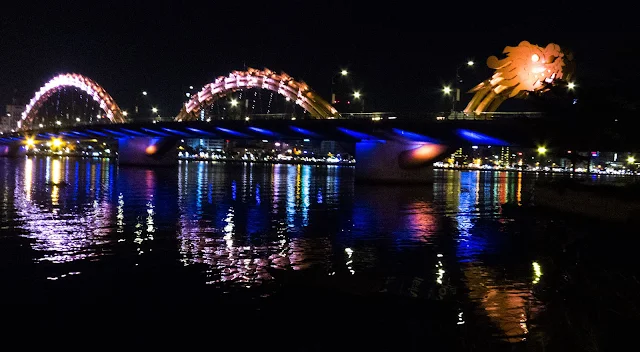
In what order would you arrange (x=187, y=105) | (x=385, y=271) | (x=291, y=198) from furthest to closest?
1. (x=187, y=105)
2. (x=291, y=198)
3. (x=385, y=271)

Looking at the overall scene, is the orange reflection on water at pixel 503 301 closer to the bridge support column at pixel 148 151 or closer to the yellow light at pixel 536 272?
the yellow light at pixel 536 272

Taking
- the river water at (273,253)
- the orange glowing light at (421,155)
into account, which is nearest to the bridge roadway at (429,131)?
the orange glowing light at (421,155)

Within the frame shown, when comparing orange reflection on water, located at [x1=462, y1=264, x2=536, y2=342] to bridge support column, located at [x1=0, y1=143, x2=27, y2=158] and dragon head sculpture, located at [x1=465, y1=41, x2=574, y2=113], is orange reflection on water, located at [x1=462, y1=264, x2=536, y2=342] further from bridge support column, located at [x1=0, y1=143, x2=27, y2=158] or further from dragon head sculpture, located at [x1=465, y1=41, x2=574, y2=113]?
bridge support column, located at [x1=0, y1=143, x2=27, y2=158]

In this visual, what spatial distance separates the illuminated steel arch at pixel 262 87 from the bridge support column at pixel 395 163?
627cm

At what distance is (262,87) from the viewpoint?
10200 cm

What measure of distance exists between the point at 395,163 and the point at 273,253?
52.2 m

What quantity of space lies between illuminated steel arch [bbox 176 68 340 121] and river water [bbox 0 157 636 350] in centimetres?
4103

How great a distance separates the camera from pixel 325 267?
20703mm

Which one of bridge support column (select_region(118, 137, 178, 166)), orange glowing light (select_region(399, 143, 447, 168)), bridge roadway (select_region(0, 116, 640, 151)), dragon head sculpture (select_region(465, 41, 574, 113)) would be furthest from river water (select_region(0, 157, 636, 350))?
bridge support column (select_region(118, 137, 178, 166))

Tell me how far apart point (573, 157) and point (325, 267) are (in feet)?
123

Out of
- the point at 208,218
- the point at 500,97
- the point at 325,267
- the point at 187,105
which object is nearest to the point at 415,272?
the point at 325,267

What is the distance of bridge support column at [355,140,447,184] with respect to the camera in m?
72.2

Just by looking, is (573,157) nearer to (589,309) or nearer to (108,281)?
(589,309)

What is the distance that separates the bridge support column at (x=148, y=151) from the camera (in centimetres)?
11525
